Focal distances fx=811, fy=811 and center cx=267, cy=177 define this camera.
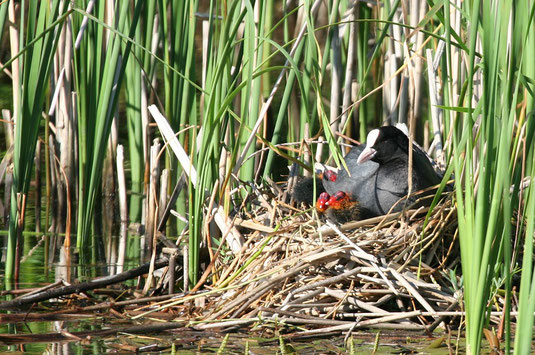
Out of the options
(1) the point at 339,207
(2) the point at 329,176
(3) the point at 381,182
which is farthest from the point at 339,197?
(2) the point at 329,176

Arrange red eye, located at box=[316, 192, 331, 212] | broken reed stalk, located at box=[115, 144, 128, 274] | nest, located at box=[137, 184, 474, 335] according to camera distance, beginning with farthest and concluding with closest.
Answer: broken reed stalk, located at box=[115, 144, 128, 274], red eye, located at box=[316, 192, 331, 212], nest, located at box=[137, 184, 474, 335]

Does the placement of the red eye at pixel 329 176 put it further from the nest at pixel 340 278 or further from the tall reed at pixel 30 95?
the tall reed at pixel 30 95

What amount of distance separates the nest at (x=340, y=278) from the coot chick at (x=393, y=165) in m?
0.24

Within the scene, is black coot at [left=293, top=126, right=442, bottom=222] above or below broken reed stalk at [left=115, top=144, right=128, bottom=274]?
above

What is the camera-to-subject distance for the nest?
2.92m

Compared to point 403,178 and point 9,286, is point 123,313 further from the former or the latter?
point 403,178

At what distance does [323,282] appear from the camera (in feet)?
9.82

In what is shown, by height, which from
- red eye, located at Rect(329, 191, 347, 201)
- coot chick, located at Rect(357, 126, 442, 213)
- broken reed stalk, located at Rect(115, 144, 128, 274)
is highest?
coot chick, located at Rect(357, 126, 442, 213)

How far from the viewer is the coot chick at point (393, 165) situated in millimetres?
3590

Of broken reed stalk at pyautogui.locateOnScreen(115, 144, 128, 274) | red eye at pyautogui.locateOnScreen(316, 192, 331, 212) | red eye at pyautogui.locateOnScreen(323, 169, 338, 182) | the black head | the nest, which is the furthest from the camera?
broken reed stalk at pyautogui.locateOnScreen(115, 144, 128, 274)

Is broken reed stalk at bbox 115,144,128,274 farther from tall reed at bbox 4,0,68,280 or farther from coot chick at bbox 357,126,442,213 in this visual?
coot chick at bbox 357,126,442,213

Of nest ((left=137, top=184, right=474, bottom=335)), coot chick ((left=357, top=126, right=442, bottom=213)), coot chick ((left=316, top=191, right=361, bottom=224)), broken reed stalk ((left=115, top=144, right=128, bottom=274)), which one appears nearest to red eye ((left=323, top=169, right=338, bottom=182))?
coot chick ((left=357, top=126, right=442, bottom=213))

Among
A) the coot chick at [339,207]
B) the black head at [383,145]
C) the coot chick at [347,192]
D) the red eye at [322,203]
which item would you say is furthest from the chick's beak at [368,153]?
the red eye at [322,203]

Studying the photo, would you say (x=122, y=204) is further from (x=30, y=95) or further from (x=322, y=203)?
(x=322, y=203)
